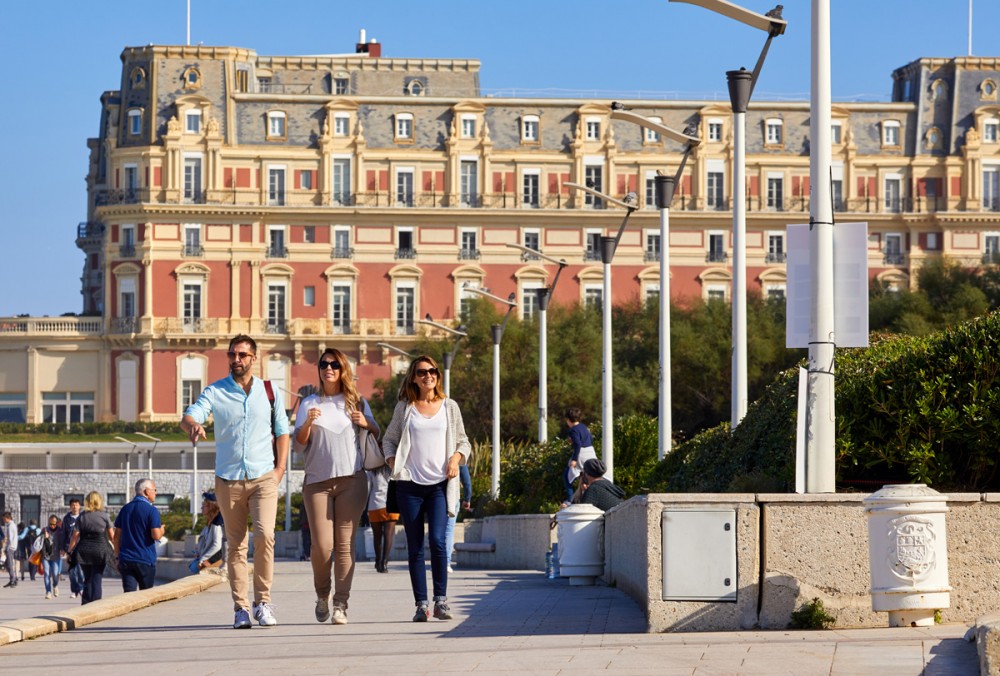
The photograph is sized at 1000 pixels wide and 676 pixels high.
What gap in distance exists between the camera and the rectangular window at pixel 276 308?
98688mm

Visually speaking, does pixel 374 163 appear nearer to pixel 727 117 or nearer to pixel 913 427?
pixel 727 117

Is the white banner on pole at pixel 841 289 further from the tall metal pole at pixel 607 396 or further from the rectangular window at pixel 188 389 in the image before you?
the rectangular window at pixel 188 389

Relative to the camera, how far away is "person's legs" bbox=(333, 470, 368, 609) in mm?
13609

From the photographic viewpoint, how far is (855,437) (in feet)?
46.4

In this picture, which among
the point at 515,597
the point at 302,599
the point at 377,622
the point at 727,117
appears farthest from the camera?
the point at 727,117

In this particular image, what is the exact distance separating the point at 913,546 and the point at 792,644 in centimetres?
97

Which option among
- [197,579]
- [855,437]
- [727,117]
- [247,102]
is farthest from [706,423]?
[855,437]

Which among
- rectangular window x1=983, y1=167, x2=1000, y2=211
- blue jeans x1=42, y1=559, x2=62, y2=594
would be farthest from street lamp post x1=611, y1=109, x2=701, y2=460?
rectangular window x1=983, y1=167, x2=1000, y2=211

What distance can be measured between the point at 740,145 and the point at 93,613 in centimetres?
1222

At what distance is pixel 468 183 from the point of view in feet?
327

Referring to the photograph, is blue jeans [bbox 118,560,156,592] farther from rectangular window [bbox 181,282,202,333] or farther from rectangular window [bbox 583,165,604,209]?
rectangular window [bbox 583,165,604,209]

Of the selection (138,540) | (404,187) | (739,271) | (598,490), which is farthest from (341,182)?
(138,540)

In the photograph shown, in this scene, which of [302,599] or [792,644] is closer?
[792,644]

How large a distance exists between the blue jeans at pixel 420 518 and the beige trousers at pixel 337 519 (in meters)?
0.31
